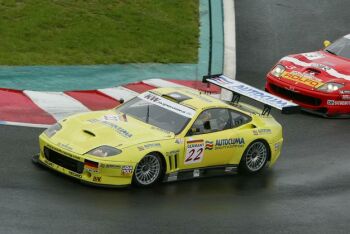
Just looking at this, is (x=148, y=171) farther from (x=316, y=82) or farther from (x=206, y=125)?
(x=316, y=82)

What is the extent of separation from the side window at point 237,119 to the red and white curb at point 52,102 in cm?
321

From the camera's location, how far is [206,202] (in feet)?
38.7

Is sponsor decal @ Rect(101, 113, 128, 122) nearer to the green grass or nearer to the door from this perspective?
the door

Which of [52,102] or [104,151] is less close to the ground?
[104,151]

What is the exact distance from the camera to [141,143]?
11750mm

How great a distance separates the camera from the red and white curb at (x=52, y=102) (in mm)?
14547

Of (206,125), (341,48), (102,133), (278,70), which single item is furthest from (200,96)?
(341,48)

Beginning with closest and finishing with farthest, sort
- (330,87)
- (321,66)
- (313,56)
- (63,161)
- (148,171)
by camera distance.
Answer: (63,161) < (148,171) < (330,87) < (321,66) < (313,56)

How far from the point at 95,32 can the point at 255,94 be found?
6.95m

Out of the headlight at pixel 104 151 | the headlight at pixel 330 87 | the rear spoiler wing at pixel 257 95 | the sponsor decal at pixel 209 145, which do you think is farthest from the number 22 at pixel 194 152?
the headlight at pixel 330 87

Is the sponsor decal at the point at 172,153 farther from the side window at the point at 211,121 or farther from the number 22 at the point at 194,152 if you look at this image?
the side window at the point at 211,121

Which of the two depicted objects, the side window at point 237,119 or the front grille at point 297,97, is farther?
the front grille at point 297,97

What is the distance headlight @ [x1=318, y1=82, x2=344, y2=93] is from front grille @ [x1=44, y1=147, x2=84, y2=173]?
21.6ft

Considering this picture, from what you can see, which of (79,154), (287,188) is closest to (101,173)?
(79,154)
